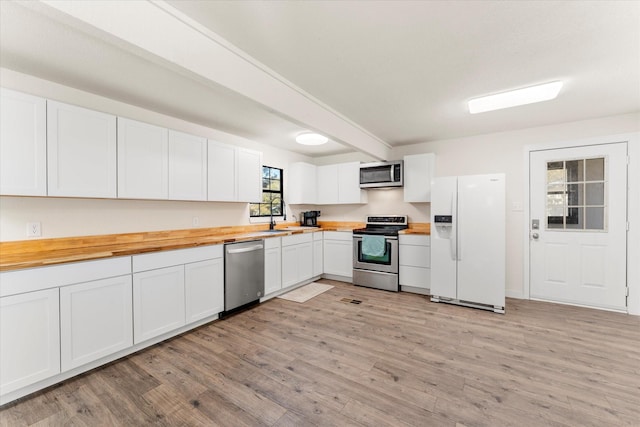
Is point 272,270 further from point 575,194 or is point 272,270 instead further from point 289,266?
point 575,194

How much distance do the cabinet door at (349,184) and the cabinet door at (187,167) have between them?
8.52 feet

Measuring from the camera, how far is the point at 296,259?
4.32 m

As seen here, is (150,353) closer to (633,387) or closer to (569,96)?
(633,387)

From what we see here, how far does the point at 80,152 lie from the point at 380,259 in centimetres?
389

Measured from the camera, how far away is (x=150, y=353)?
2.44 meters

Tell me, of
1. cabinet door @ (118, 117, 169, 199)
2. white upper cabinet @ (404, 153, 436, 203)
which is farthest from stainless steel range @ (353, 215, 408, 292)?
cabinet door @ (118, 117, 169, 199)

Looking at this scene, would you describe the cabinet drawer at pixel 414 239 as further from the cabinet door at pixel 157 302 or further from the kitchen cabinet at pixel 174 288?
the cabinet door at pixel 157 302

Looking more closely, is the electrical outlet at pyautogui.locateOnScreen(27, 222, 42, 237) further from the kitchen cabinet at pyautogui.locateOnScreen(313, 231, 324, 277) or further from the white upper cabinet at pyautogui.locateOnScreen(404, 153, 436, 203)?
the white upper cabinet at pyautogui.locateOnScreen(404, 153, 436, 203)

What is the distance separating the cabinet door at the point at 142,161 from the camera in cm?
259

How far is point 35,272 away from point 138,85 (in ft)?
5.66

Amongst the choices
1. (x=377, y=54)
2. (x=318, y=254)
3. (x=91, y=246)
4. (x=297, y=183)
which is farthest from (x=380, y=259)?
(x=91, y=246)

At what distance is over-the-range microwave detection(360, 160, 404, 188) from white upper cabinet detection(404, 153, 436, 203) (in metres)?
0.12

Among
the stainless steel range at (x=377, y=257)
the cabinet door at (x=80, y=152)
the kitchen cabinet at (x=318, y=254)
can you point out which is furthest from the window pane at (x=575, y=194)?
the cabinet door at (x=80, y=152)

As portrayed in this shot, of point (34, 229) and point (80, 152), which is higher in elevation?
point (80, 152)
